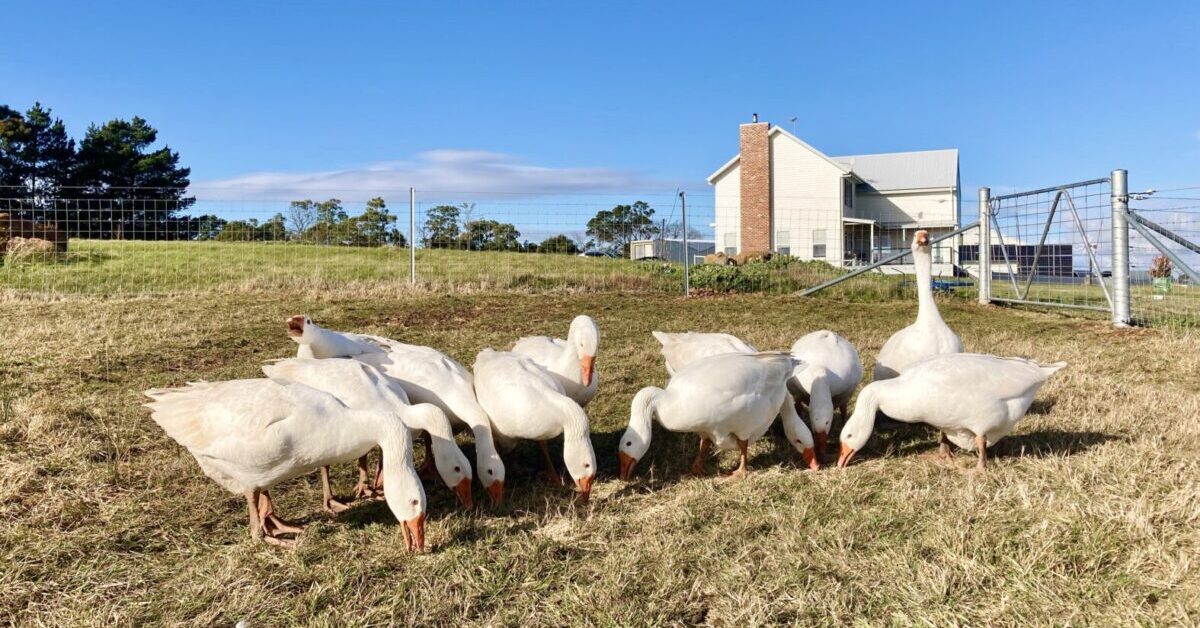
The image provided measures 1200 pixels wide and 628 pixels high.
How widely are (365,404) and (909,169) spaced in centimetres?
3847

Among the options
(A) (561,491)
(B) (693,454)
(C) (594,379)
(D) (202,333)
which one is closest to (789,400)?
(B) (693,454)

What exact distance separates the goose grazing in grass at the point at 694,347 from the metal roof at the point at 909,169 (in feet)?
107

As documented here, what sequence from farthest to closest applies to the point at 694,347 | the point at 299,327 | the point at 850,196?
the point at 850,196, the point at 694,347, the point at 299,327

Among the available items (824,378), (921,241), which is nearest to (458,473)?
(824,378)

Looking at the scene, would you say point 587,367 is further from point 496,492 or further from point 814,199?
point 814,199

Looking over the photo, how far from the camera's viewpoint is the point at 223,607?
9.66 ft

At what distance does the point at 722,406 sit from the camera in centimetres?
446

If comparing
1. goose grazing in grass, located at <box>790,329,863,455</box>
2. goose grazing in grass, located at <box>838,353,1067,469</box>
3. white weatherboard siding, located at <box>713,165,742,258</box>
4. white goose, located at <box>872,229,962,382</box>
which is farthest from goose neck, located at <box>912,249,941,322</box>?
white weatherboard siding, located at <box>713,165,742,258</box>

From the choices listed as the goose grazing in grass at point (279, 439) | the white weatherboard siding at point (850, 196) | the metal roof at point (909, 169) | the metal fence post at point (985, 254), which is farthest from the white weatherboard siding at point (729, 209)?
the goose grazing in grass at point (279, 439)

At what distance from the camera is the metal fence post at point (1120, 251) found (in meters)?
10.1

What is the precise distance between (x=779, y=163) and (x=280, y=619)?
3359 centimetres

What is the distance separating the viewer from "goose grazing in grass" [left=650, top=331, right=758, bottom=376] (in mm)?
5719

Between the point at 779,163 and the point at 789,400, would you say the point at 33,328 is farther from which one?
the point at 779,163

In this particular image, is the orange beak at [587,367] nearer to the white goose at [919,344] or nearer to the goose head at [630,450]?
the goose head at [630,450]
